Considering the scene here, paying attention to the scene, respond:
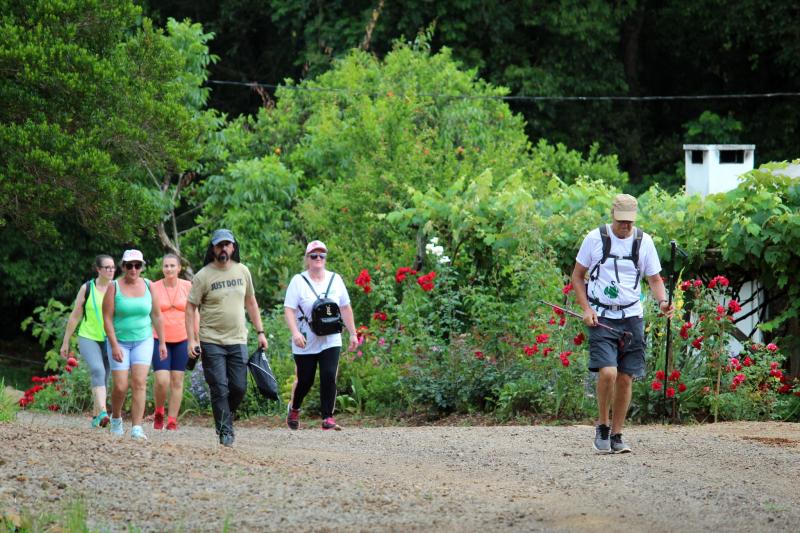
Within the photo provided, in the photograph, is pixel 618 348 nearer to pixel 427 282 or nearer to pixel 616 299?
pixel 616 299

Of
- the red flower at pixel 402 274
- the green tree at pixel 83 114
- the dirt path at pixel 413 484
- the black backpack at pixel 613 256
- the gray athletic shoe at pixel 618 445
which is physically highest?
the green tree at pixel 83 114

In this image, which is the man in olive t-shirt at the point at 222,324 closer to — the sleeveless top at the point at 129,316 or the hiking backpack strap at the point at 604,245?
the sleeveless top at the point at 129,316

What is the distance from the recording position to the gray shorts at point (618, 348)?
9484 mm

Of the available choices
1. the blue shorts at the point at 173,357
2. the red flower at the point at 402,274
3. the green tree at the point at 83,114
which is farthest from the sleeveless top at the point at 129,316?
the green tree at the point at 83,114

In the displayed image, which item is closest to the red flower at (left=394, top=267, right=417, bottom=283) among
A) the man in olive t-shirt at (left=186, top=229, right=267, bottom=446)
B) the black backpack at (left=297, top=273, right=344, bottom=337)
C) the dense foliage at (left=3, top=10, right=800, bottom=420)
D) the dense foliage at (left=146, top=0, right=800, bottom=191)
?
the dense foliage at (left=3, top=10, right=800, bottom=420)

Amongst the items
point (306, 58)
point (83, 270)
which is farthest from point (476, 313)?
point (306, 58)

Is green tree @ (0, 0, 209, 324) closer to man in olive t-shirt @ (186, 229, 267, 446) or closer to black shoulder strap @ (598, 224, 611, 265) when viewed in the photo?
man in olive t-shirt @ (186, 229, 267, 446)

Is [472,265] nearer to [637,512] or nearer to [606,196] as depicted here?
[606,196]

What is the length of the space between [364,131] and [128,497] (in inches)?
543

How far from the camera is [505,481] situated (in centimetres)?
852

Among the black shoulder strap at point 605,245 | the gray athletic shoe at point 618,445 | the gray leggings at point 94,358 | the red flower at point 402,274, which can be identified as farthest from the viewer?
the red flower at point 402,274

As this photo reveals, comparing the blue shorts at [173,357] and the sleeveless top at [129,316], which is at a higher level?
the sleeveless top at [129,316]

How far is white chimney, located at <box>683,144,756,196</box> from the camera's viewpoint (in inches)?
852

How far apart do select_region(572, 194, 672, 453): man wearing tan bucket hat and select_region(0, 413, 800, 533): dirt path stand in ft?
1.92
